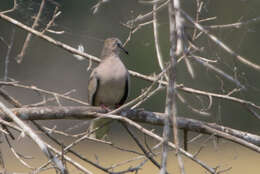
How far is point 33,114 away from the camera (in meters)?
4.76

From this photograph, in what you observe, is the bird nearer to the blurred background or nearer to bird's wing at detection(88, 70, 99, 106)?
bird's wing at detection(88, 70, 99, 106)

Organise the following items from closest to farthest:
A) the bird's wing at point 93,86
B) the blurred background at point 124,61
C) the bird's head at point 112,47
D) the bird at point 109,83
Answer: the bird at point 109,83 → the bird's wing at point 93,86 → the bird's head at point 112,47 → the blurred background at point 124,61

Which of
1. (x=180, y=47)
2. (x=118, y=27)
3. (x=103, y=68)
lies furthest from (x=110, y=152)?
(x=180, y=47)

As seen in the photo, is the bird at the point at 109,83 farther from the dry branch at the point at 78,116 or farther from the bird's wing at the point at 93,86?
the dry branch at the point at 78,116

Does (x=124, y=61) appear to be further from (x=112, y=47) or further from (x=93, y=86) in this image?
(x=93, y=86)

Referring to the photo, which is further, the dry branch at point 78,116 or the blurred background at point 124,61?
the blurred background at point 124,61

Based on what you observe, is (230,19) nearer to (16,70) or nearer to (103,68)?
(16,70)

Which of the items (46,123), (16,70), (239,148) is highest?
(16,70)

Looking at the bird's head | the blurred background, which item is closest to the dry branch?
the bird's head

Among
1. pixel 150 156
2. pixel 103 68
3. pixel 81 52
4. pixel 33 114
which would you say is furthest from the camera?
pixel 103 68

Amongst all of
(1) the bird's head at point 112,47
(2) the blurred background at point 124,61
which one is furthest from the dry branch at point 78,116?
(2) the blurred background at point 124,61

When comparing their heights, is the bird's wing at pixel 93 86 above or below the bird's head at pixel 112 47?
below

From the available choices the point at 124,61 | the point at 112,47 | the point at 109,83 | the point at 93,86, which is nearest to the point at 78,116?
the point at 109,83

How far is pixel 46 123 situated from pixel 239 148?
742cm
